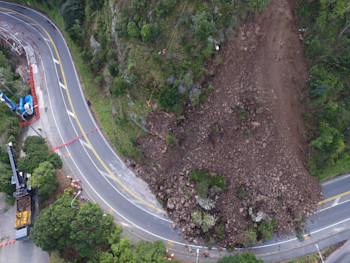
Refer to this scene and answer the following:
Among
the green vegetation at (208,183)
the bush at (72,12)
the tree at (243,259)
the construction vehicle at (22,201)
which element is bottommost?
the tree at (243,259)

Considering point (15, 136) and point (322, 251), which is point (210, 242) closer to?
point (322, 251)

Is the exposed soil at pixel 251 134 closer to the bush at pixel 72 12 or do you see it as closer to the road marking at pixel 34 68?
the bush at pixel 72 12

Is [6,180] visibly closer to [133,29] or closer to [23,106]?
[23,106]

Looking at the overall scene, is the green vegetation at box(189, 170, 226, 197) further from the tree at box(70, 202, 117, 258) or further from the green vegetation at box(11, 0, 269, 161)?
the tree at box(70, 202, 117, 258)

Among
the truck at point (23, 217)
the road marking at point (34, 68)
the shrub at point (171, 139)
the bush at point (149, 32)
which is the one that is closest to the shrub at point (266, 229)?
the shrub at point (171, 139)

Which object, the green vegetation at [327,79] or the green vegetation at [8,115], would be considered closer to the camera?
the green vegetation at [327,79]

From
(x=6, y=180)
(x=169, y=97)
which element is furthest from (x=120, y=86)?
(x=6, y=180)

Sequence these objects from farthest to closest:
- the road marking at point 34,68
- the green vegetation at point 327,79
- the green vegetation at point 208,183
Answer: the road marking at point 34,68 < the green vegetation at point 208,183 < the green vegetation at point 327,79

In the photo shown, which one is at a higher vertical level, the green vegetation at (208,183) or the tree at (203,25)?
the tree at (203,25)
